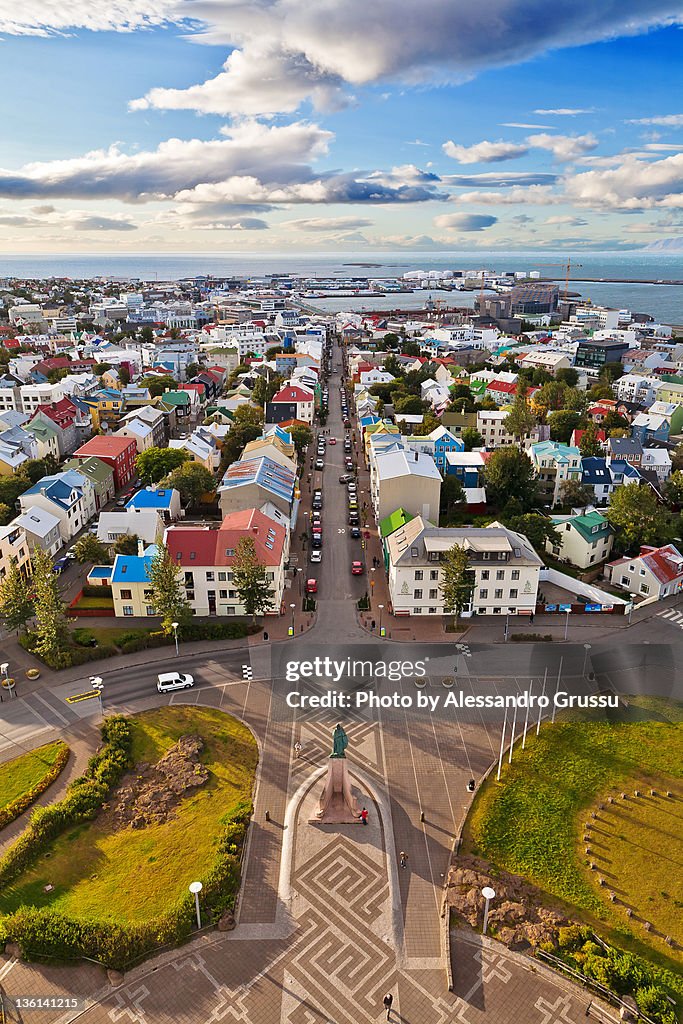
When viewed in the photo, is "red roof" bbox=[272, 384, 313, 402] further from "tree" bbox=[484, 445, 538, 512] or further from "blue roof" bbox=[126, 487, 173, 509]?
"tree" bbox=[484, 445, 538, 512]

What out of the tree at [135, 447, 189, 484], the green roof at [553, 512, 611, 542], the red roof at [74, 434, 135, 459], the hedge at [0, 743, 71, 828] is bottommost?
the hedge at [0, 743, 71, 828]

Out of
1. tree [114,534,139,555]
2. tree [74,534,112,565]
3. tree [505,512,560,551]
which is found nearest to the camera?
tree [74,534,112,565]

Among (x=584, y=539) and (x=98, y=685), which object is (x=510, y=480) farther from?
(x=98, y=685)

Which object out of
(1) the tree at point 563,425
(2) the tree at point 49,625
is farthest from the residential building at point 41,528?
(1) the tree at point 563,425

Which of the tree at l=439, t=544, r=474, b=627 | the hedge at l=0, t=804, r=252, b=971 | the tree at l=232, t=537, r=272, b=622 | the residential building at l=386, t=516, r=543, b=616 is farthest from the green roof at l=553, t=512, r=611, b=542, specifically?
the hedge at l=0, t=804, r=252, b=971

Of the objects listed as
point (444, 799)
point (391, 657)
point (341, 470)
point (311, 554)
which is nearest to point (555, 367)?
point (341, 470)

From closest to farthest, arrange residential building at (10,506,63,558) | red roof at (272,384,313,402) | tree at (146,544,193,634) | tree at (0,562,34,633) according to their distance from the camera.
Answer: tree at (0,562,34,633) → tree at (146,544,193,634) → residential building at (10,506,63,558) → red roof at (272,384,313,402)
